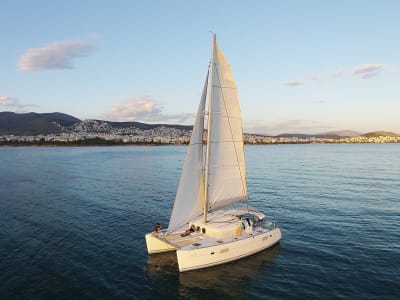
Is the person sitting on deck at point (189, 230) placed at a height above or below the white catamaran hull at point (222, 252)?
above

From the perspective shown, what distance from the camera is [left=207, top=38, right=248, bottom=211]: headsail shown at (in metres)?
21.5

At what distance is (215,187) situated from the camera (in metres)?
22.4

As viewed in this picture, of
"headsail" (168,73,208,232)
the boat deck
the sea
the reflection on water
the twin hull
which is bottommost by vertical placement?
the reflection on water

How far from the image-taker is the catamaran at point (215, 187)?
20906 mm

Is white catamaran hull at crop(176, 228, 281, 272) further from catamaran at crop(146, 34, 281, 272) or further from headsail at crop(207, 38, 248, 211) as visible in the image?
headsail at crop(207, 38, 248, 211)

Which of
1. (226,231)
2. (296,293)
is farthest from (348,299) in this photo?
(226,231)

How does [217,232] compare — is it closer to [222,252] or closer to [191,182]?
[222,252]

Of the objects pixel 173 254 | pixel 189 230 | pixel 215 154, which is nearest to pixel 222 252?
pixel 189 230

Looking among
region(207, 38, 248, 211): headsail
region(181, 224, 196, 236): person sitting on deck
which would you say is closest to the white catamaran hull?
region(181, 224, 196, 236): person sitting on deck

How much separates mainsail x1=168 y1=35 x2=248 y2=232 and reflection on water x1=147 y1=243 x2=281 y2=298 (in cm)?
250

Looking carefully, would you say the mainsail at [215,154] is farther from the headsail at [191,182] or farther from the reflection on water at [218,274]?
the reflection on water at [218,274]

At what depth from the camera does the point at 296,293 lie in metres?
16.8

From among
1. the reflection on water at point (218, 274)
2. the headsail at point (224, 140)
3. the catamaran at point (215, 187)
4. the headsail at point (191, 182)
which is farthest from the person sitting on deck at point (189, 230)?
the headsail at point (224, 140)

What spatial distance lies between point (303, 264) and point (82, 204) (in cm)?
2692
